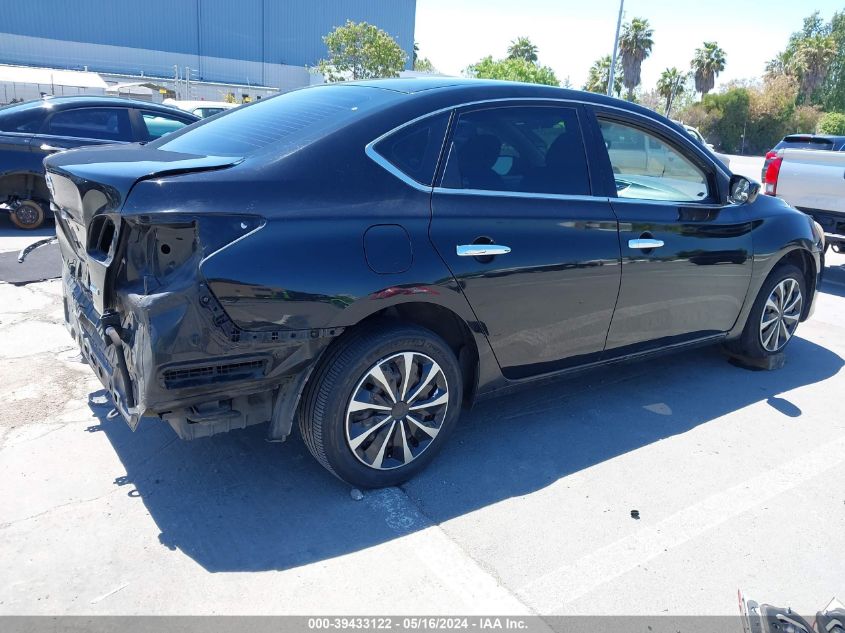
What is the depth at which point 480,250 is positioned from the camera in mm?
3172

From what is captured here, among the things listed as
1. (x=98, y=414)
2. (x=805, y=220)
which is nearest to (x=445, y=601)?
(x=98, y=414)

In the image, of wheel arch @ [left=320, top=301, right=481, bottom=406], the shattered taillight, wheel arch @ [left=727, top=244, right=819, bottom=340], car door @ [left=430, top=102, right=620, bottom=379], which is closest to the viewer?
the shattered taillight

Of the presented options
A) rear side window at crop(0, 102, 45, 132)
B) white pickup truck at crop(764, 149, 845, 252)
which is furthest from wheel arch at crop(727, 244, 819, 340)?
rear side window at crop(0, 102, 45, 132)

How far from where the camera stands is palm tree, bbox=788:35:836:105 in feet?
199

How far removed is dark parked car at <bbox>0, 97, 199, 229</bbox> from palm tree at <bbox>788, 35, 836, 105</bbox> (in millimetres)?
67705

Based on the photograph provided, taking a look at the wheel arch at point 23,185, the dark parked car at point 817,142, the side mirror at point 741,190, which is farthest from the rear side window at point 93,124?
the dark parked car at point 817,142

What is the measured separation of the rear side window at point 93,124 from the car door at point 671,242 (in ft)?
22.2

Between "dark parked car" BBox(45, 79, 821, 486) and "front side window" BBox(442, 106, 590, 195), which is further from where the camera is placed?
"front side window" BBox(442, 106, 590, 195)

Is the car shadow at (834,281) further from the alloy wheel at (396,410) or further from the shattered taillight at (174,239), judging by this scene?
the shattered taillight at (174,239)

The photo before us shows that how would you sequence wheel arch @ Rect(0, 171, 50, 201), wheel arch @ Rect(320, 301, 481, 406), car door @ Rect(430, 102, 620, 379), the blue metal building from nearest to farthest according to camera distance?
wheel arch @ Rect(320, 301, 481, 406), car door @ Rect(430, 102, 620, 379), wheel arch @ Rect(0, 171, 50, 201), the blue metal building

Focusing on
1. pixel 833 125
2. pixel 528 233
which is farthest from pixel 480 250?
pixel 833 125

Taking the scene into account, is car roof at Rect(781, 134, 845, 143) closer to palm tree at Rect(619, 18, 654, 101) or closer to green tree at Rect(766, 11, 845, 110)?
palm tree at Rect(619, 18, 654, 101)

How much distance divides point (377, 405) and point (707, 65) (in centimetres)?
6515

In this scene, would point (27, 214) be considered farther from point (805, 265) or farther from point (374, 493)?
point (805, 265)
